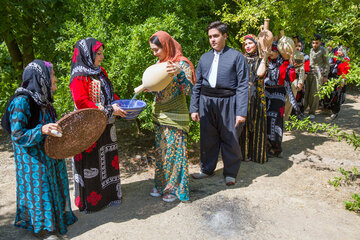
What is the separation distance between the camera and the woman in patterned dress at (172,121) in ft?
10.7

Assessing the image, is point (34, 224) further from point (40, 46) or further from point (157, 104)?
point (40, 46)

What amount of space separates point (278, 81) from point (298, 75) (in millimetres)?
1983

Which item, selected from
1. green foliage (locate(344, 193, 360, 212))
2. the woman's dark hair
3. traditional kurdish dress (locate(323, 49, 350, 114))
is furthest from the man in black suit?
traditional kurdish dress (locate(323, 49, 350, 114))

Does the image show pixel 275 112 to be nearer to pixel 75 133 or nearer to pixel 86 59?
pixel 86 59

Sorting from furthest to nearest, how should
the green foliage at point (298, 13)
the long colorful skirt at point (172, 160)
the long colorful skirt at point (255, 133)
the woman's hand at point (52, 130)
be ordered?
the long colorful skirt at point (255, 133), the green foliage at point (298, 13), the long colorful skirt at point (172, 160), the woman's hand at point (52, 130)

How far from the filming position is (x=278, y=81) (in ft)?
15.6

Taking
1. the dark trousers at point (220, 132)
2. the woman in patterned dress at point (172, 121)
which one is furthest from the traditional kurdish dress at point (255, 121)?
the woman in patterned dress at point (172, 121)

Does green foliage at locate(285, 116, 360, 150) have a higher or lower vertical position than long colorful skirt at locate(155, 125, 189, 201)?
higher

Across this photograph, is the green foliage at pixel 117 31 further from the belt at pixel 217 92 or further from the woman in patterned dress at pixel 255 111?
the belt at pixel 217 92

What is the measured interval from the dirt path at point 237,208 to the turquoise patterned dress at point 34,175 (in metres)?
0.30

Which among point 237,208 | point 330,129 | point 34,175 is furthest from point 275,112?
point 34,175

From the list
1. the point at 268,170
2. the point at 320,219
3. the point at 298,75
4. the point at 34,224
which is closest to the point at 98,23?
the point at 34,224

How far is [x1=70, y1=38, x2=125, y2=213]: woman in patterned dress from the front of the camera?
117 inches

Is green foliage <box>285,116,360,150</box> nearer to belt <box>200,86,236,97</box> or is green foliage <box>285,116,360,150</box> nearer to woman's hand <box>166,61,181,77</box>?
belt <box>200,86,236,97</box>
